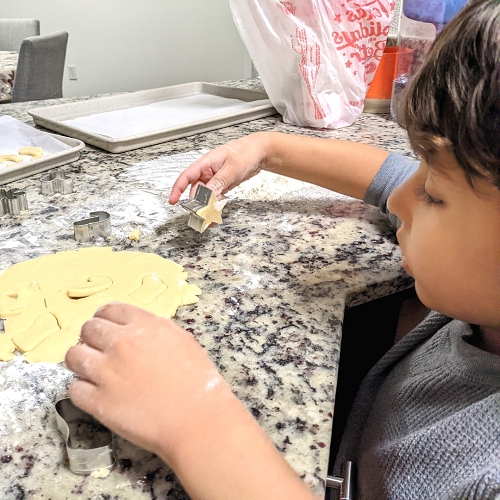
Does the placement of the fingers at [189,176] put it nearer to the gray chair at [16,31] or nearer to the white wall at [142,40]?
the gray chair at [16,31]

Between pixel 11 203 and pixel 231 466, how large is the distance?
67 centimetres

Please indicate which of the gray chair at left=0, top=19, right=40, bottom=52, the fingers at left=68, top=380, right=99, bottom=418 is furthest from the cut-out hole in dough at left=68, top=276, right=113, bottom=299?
the gray chair at left=0, top=19, right=40, bottom=52

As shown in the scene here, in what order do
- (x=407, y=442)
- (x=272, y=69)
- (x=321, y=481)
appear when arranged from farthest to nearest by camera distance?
(x=272, y=69)
(x=407, y=442)
(x=321, y=481)

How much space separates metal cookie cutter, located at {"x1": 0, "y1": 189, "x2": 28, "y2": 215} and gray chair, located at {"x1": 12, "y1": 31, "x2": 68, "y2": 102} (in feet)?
6.23

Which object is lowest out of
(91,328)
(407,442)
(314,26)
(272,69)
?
(407,442)

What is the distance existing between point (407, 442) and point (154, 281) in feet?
1.24

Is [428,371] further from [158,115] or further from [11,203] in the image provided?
[158,115]

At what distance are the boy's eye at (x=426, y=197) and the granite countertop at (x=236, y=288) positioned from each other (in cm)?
19

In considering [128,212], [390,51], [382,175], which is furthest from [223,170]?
[390,51]

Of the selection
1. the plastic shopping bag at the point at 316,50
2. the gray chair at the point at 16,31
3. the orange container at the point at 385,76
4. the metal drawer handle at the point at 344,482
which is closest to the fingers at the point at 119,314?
the metal drawer handle at the point at 344,482

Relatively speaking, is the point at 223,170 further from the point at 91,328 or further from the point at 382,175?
the point at 91,328

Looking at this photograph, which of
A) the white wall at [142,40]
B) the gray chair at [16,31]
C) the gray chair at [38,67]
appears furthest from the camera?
the white wall at [142,40]

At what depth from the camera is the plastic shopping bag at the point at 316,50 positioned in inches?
46.5

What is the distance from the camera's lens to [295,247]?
77 centimetres
